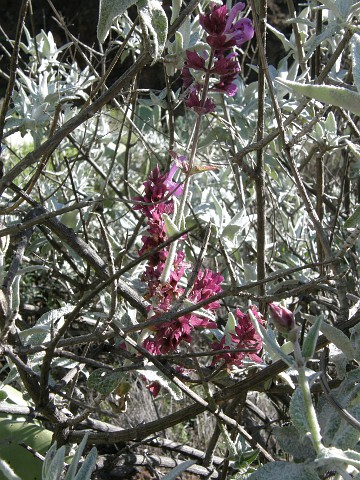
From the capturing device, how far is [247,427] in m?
1.55

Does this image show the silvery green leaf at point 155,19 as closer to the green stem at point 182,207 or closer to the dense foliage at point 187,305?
the dense foliage at point 187,305

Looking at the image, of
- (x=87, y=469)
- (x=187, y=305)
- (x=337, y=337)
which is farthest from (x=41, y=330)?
(x=337, y=337)

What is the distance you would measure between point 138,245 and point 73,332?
0.37 meters

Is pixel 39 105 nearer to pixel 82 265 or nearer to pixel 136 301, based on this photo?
pixel 82 265

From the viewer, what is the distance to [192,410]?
0.97 metres

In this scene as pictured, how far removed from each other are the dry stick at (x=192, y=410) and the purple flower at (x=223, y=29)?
43cm

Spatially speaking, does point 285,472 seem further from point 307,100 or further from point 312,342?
point 307,100

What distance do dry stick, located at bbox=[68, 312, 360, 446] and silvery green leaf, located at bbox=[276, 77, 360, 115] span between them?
390mm

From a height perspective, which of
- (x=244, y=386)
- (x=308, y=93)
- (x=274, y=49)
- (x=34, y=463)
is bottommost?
(x=34, y=463)

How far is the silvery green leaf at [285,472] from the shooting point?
677mm

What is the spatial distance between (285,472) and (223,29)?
1.94 feet

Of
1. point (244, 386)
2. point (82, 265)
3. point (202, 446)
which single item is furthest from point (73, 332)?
point (244, 386)

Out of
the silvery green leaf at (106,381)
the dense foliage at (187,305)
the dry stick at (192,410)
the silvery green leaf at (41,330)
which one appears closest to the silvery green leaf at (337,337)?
the dense foliage at (187,305)

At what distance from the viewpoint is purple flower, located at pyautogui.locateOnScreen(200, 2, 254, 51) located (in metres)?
0.93
